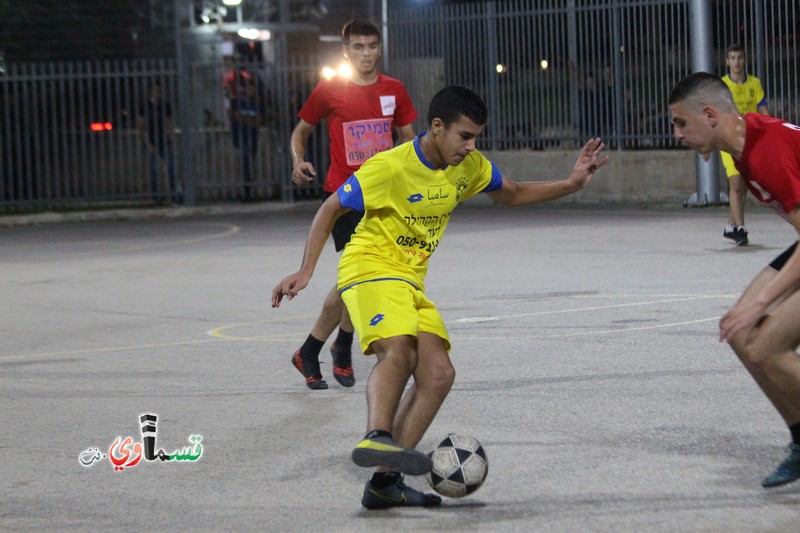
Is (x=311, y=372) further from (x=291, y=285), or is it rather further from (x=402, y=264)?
(x=291, y=285)

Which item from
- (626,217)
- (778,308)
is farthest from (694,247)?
(778,308)

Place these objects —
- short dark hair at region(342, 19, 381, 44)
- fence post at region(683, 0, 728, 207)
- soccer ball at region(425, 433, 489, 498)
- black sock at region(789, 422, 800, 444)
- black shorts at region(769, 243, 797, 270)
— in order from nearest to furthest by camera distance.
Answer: soccer ball at region(425, 433, 489, 498) → black sock at region(789, 422, 800, 444) → black shorts at region(769, 243, 797, 270) → short dark hair at region(342, 19, 381, 44) → fence post at region(683, 0, 728, 207)

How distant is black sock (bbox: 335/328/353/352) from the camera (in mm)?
8281

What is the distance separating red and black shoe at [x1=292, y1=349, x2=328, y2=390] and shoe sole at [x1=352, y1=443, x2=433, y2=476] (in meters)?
3.04

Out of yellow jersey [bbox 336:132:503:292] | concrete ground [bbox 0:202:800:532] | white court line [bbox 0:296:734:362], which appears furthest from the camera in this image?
white court line [bbox 0:296:734:362]

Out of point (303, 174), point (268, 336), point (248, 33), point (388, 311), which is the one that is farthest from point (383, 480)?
point (248, 33)

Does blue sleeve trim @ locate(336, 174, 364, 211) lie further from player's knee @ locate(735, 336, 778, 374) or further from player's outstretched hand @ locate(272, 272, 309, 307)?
player's knee @ locate(735, 336, 778, 374)

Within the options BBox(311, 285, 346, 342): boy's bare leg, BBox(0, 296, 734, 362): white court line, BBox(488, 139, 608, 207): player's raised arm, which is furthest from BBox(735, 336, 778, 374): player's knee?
BBox(0, 296, 734, 362): white court line

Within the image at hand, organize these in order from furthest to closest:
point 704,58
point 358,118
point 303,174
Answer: point 704,58
point 358,118
point 303,174

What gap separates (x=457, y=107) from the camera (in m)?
5.80

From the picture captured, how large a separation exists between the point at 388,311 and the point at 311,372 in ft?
8.53

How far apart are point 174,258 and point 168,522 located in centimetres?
1108

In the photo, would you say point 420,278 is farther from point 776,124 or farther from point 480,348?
point 480,348

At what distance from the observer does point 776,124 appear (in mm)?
5391
